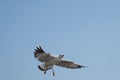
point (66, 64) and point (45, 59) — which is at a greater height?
→ point (66, 64)

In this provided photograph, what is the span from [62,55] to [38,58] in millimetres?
2373

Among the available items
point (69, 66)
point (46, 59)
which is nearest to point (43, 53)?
point (46, 59)

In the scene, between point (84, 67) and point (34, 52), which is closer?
point (34, 52)

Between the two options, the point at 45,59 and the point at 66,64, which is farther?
the point at 66,64

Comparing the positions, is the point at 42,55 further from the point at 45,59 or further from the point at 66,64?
the point at 66,64

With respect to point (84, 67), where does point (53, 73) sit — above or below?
below

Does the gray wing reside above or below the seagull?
above

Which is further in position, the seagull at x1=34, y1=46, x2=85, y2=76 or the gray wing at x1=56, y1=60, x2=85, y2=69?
the gray wing at x1=56, y1=60, x2=85, y2=69

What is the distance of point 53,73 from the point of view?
59750 millimetres

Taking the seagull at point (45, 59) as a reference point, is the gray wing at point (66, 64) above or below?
above

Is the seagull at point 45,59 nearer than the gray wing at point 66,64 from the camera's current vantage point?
Yes

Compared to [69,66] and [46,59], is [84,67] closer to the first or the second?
[69,66]

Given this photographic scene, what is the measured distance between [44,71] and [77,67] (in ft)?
19.0

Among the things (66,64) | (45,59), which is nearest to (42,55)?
(45,59)
